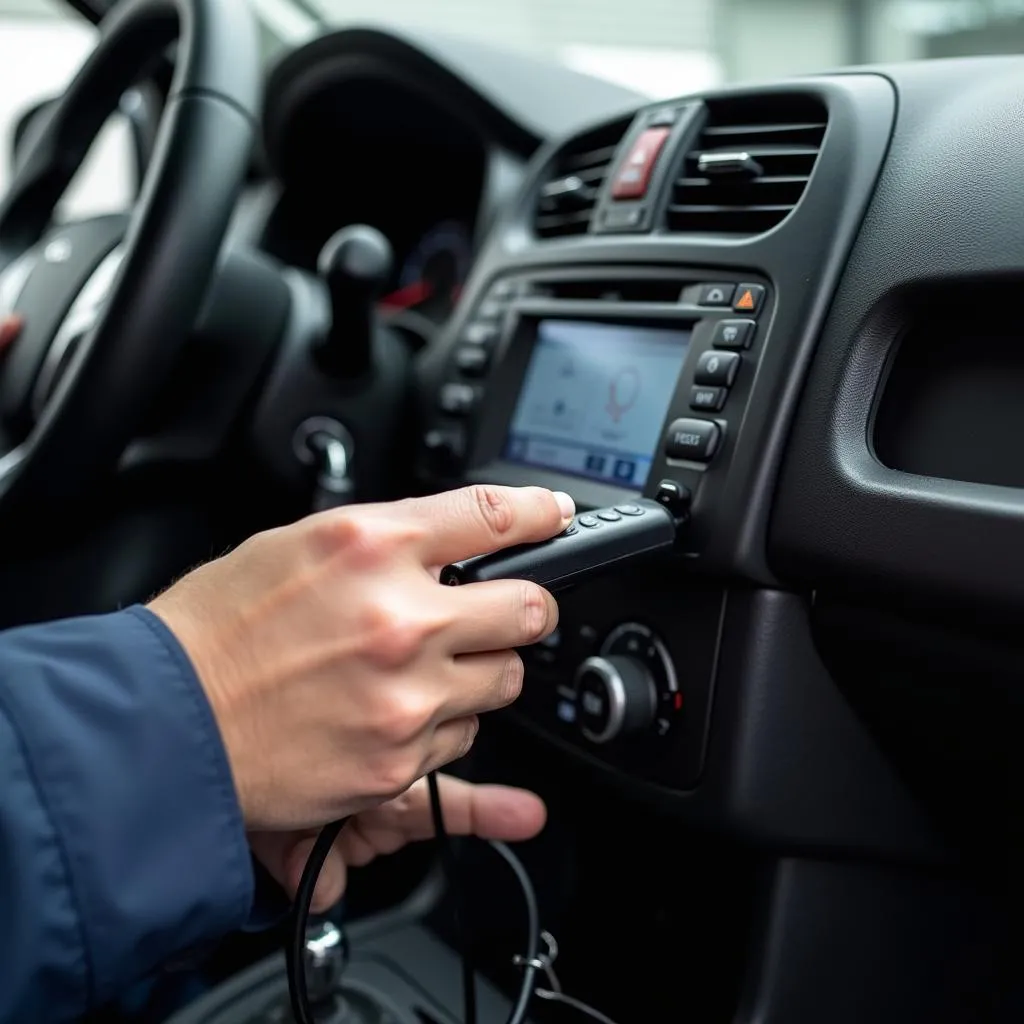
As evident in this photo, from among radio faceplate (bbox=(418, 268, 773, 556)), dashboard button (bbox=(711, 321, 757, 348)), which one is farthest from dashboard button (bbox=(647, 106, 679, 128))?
dashboard button (bbox=(711, 321, 757, 348))

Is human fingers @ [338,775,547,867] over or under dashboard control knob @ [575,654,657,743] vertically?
under

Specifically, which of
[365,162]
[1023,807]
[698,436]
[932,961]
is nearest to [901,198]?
[698,436]

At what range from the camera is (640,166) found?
2.74 feet

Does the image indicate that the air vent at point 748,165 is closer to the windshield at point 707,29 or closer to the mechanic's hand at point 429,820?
the windshield at point 707,29

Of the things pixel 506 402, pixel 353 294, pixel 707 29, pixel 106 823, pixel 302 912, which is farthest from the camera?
pixel 707 29

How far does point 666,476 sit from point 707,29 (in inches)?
36.2

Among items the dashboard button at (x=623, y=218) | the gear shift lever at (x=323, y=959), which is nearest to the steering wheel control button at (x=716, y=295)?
the dashboard button at (x=623, y=218)

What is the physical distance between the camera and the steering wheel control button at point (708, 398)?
69 centimetres

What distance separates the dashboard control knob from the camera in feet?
2.27

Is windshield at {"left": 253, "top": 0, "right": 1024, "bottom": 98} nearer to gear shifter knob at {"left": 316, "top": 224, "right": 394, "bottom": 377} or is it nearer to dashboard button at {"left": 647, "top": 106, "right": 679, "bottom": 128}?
dashboard button at {"left": 647, "top": 106, "right": 679, "bottom": 128}

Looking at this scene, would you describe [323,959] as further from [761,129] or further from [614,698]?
[761,129]

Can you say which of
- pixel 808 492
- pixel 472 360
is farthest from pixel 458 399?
pixel 808 492

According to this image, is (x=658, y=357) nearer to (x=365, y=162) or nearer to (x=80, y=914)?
(x=80, y=914)

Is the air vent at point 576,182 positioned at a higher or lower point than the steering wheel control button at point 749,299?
higher
